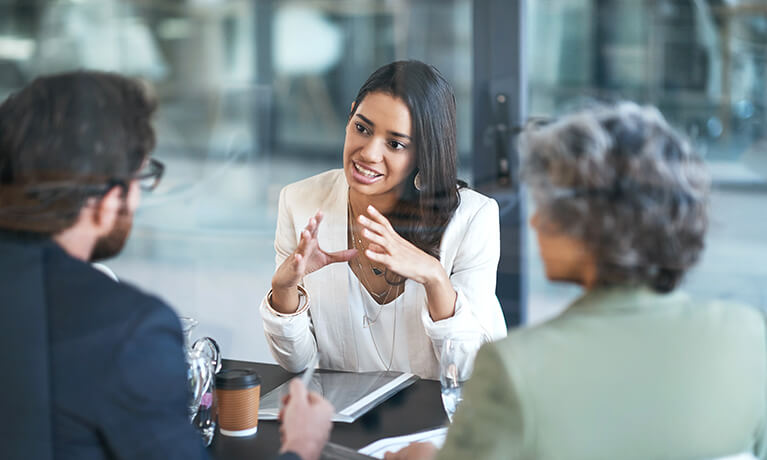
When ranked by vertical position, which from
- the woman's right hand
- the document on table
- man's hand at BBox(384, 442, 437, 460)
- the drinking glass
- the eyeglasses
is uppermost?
Answer: the eyeglasses

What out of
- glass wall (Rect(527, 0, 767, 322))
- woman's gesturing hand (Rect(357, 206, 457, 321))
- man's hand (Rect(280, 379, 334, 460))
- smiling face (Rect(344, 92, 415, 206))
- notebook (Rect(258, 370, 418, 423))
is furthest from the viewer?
smiling face (Rect(344, 92, 415, 206))

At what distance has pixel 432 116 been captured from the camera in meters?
1.75

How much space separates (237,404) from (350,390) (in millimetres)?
264

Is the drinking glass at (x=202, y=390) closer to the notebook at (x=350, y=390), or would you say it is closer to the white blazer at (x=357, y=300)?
the notebook at (x=350, y=390)

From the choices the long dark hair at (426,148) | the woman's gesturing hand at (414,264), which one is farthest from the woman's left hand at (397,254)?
the long dark hair at (426,148)

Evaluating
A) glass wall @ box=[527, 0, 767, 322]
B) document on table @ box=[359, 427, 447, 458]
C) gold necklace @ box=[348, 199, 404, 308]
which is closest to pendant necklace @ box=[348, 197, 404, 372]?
gold necklace @ box=[348, 199, 404, 308]

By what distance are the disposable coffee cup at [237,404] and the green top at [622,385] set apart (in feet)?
1.41

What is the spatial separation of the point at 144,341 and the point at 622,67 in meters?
1.43

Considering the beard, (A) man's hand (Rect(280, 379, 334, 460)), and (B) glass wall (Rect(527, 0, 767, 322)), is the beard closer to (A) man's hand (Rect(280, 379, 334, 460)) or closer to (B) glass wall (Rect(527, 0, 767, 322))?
(A) man's hand (Rect(280, 379, 334, 460))

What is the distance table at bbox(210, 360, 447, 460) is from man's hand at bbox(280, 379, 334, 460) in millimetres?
90

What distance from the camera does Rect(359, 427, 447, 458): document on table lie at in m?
1.17

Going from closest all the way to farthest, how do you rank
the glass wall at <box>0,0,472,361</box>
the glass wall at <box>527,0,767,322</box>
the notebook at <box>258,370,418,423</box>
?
the notebook at <box>258,370,418,423</box> → the glass wall at <box>527,0,767,322</box> → the glass wall at <box>0,0,472,361</box>

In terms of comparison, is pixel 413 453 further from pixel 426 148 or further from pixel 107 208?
pixel 426 148

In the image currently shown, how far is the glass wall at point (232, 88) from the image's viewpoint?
71.6 inches
